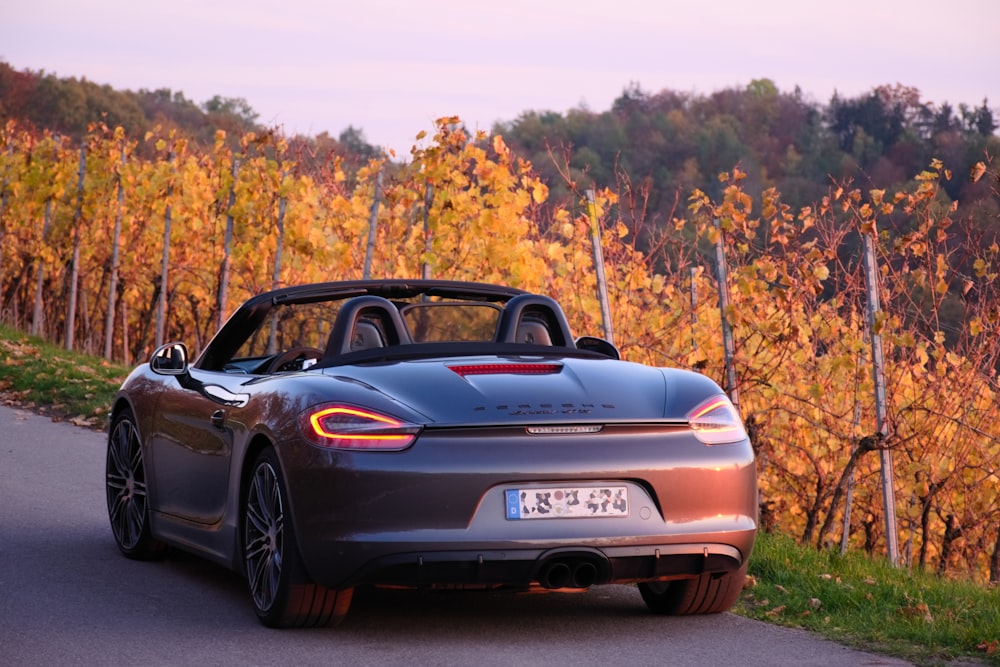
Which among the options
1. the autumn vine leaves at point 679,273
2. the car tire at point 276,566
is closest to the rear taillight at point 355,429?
the car tire at point 276,566

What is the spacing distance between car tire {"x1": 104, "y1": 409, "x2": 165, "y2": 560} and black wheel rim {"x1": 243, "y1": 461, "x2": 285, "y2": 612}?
5.15 feet

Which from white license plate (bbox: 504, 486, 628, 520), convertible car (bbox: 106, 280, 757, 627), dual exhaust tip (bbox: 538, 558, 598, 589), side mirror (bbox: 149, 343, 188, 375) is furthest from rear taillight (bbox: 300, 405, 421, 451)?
side mirror (bbox: 149, 343, 188, 375)

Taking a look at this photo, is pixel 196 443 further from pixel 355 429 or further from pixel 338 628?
pixel 355 429

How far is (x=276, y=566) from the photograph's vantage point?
605 centimetres

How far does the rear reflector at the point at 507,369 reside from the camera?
19.9 ft

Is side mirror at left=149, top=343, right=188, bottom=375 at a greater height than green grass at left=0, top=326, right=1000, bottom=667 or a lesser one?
greater


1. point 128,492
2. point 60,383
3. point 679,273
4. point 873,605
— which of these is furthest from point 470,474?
point 60,383

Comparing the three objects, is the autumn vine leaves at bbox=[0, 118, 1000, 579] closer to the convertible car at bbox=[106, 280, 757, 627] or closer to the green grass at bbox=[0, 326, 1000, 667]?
the green grass at bbox=[0, 326, 1000, 667]

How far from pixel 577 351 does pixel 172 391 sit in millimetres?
2063

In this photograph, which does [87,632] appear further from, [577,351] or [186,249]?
[186,249]

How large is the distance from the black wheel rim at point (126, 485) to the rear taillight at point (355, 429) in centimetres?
234

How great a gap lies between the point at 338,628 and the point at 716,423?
1.65m

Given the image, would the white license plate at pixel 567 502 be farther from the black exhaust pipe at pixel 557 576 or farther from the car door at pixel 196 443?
the car door at pixel 196 443

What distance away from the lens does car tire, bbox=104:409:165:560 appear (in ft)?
25.7
